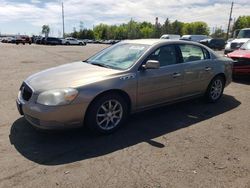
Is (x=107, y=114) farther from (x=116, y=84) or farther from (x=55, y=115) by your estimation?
(x=55, y=115)

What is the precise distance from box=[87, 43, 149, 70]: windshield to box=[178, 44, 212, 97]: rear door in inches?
39.6

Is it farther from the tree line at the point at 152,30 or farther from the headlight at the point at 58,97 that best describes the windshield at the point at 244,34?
the tree line at the point at 152,30

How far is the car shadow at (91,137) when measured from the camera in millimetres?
3932

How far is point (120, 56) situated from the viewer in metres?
5.34

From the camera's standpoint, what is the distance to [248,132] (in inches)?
190

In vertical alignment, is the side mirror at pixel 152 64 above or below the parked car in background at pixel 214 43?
above

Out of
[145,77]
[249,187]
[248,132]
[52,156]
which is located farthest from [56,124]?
[248,132]

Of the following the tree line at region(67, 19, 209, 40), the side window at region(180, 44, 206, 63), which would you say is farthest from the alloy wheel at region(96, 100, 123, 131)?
the tree line at region(67, 19, 209, 40)

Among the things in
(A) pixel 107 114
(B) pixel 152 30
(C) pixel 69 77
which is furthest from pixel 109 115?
(B) pixel 152 30

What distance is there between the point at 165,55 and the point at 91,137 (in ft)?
7.01

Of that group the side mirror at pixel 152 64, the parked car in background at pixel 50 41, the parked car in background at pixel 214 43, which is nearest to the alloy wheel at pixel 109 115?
the side mirror at pixel 152 64

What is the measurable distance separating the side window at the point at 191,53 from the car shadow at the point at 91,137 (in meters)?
1.09

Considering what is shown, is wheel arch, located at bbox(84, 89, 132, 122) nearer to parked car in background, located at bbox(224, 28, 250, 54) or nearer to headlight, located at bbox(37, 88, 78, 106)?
headlight, located at bbox(37, 88, 78, 106)

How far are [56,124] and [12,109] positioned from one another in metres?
2.17
